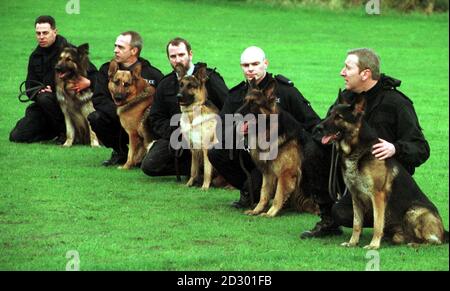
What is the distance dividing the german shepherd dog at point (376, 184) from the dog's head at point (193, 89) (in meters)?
3.07

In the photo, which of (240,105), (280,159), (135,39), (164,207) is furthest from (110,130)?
(280,159)

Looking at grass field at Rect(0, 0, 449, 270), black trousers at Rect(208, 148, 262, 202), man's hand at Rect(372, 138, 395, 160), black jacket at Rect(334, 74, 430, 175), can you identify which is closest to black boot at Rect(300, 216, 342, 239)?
grass field at Rect(0, 0, 449, 270)

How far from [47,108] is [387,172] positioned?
6.90 metres

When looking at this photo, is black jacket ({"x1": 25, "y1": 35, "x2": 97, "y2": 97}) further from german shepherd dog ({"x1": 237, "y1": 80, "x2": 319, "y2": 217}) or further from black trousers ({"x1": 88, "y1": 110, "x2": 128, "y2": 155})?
german shepherd dog ({"x1": 237, "y1": 80, "x2": 319, "y2": 217})

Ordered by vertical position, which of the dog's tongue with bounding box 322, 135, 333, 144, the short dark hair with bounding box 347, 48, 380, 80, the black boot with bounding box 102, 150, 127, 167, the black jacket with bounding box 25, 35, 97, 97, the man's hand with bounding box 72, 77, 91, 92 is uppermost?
the short dark hair with bounding box 347, 48, 380, 80

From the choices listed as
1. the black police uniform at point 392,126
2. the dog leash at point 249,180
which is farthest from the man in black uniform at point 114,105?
the black police uniform at point 392,126

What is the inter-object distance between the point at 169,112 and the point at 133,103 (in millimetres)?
835

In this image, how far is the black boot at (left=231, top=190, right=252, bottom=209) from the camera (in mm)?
10125

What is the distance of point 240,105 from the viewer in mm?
10062

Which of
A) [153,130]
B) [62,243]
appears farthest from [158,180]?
[62,243]

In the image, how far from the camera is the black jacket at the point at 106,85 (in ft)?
40.9

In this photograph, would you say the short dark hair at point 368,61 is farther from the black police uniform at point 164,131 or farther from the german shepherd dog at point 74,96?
the german shepherd dog at point 74,96

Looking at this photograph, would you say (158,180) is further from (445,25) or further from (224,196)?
(445,25)

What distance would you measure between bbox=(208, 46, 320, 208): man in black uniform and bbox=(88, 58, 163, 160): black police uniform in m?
2.16
